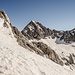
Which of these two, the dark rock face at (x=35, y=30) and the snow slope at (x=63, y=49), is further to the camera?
the dark rock face at (x=35, y=30)

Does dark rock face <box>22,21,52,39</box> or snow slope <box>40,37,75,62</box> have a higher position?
dark rock face <box>22,21,52,39</box>

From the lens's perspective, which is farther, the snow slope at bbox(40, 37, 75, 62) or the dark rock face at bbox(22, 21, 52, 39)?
the dark rock face at bbox(22, 21, 52, 39)

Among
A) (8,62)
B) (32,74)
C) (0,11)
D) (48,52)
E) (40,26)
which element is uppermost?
(40,26)

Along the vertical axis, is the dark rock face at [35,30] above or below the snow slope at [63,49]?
above

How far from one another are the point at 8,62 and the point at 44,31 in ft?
494

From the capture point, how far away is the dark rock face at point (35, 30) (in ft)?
451

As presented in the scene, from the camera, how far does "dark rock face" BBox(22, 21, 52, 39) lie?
13748 cm

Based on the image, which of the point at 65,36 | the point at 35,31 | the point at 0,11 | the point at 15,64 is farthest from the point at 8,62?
the point at 65,36

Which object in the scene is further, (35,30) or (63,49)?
(35,30)

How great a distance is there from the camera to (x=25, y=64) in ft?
39.8

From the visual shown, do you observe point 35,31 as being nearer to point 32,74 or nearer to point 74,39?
point 74,39

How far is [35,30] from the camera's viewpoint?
479ft

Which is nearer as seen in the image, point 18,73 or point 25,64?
point 18,73

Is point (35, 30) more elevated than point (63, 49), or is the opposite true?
point (35, 30)
